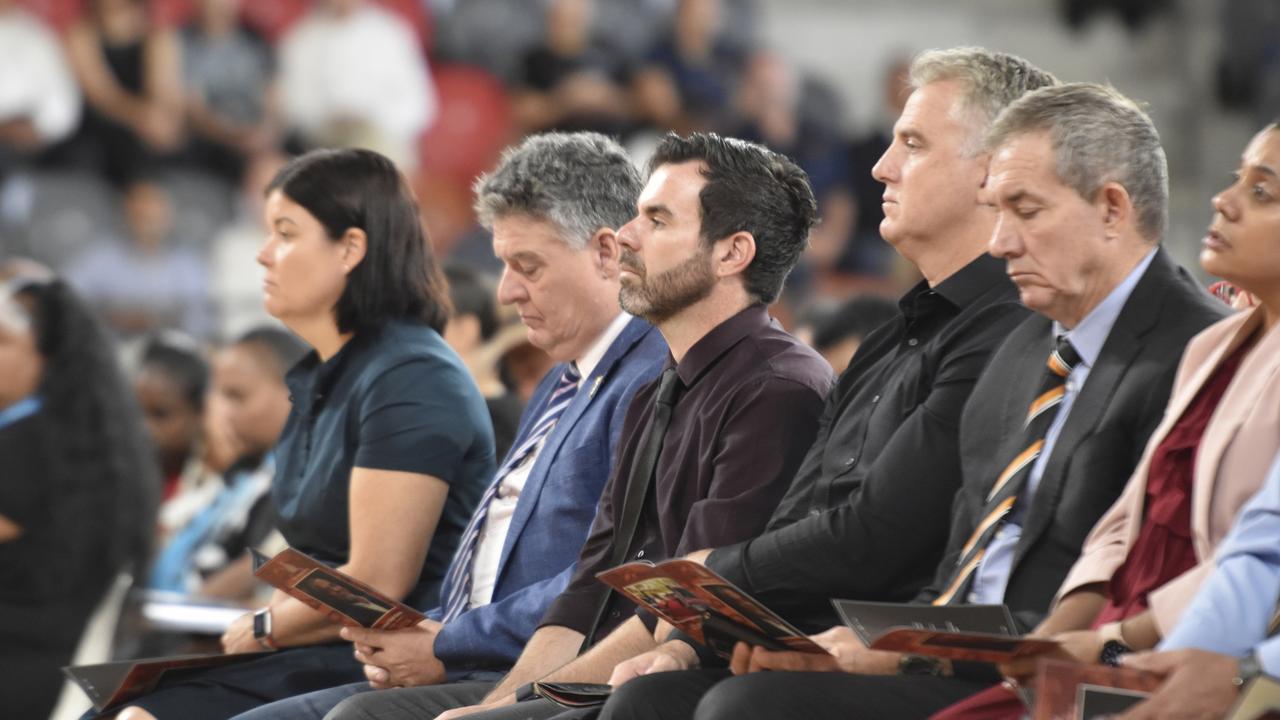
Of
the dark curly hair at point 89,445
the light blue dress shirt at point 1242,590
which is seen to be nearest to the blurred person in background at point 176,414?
the dark curly hair at point 89,445

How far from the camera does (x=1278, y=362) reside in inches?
101

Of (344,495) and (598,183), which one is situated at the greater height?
(598,183)

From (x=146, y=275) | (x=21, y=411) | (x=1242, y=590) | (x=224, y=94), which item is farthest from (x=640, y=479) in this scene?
(x=224, y=94)

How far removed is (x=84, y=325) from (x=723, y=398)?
100 inches

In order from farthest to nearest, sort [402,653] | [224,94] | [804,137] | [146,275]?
[804,137]
[224,94]
[146,275]
[402,653]

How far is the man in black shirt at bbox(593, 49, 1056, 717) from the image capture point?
10.4 feet

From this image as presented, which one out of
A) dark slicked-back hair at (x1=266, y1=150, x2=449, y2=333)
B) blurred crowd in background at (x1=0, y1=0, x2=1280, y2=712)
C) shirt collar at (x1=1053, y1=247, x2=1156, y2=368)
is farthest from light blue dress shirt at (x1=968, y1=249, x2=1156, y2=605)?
blurred crowd in background at (x1=0, y1=0, x2=1280, y2=712)

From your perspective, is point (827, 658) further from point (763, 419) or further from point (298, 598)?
point (298, 598)

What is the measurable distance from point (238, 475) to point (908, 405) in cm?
338

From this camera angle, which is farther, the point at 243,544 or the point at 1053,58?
the point at 1053,58

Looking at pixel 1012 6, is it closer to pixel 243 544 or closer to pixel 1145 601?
pixel 243 544

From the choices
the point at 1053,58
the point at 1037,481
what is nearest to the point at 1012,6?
the point at 1053,58

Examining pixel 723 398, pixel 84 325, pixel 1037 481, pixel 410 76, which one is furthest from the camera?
pixel 410 76

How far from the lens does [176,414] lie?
6766 millimetres
